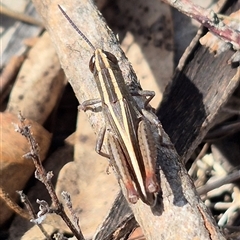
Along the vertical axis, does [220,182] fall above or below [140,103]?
below

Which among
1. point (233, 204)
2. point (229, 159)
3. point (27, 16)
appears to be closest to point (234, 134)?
point (229, 159)

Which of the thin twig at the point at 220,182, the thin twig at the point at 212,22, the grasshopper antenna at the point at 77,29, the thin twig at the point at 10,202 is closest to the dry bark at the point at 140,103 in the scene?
the grasshopper antenna at the point at 77,29

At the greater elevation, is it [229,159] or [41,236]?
[229,159]

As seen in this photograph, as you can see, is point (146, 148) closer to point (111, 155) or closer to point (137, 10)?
point (111, 155)

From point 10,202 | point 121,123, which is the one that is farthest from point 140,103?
point 10,202

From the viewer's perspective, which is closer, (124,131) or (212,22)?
(124,131)

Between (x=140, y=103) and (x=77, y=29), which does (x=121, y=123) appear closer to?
(x=140, y=103)

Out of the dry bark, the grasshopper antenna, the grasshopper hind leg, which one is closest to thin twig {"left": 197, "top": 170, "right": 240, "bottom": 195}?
the dry bark

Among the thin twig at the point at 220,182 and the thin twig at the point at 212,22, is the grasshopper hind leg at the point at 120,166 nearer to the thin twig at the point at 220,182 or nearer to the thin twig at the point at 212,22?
the thin twig at the point at 220,182

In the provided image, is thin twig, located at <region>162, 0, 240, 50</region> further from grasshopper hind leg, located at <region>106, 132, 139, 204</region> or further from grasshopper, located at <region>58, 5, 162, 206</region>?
grasshopper hind leg, located at <region>106, 132, 139, 204</region>
